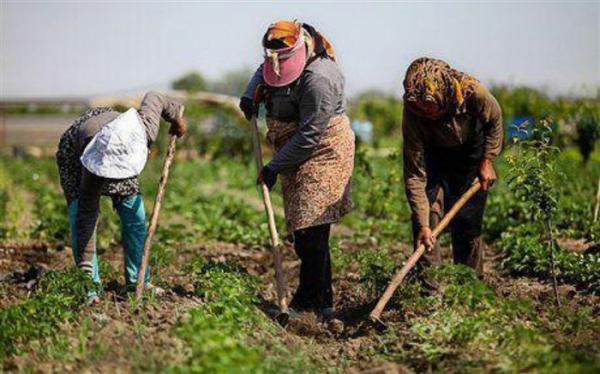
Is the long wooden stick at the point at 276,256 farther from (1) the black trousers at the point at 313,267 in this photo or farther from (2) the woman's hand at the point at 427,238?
(2) the woman's hand at the point at 427,238

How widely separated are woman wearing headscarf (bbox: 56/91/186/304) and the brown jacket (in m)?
1.50

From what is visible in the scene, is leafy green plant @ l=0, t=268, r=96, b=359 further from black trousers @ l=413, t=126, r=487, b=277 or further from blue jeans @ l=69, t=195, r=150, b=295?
black trousers @ l=413, t=126, r=487, b=277

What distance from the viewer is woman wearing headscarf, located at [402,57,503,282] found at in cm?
503

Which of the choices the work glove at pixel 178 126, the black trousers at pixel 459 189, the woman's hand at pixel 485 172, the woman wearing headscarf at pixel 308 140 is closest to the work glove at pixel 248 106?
the woman wearing headscarf at pixel 308 140

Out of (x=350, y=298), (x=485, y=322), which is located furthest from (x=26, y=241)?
(x=485, y=322)

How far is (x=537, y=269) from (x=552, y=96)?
45.8 ft

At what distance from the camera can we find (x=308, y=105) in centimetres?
515

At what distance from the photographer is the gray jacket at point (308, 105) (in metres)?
5.14

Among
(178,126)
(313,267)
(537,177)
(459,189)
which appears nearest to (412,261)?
(313,267)

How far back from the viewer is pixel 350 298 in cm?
598

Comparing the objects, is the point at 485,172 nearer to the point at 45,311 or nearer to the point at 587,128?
the point at 45,311

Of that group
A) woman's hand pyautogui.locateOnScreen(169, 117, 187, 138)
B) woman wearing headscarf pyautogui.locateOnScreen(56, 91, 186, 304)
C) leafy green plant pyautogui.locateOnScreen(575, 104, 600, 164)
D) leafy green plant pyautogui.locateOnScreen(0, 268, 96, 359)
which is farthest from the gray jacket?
leafy green plant pyautogui.locateOnScreen(575, 104, 600, 164)

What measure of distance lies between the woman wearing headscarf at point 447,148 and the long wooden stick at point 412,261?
0.22ft

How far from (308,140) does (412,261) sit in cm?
94
